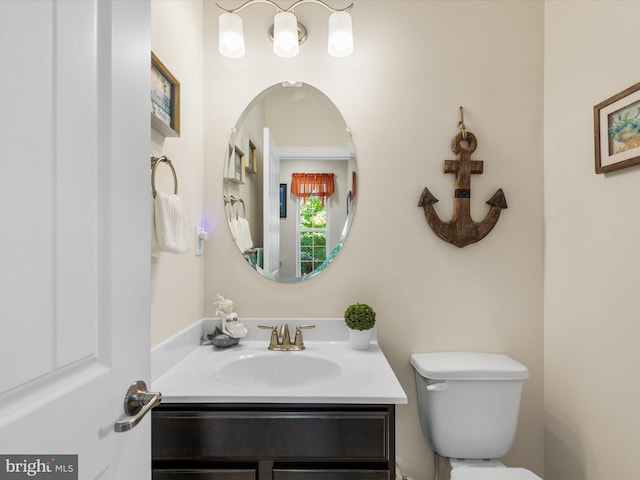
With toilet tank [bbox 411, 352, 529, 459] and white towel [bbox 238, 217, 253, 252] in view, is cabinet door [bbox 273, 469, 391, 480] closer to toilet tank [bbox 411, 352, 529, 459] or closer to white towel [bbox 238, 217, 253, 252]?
toilet tank [bbox 411, 352, 529, 459]

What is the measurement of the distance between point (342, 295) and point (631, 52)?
1.30 meters

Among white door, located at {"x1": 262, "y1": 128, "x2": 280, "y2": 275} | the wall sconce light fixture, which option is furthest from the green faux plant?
the wall sconce light fixture

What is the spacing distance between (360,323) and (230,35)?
1266mm

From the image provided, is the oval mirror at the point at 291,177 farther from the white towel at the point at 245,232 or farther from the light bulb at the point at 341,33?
the light bulb at the point at 341,33

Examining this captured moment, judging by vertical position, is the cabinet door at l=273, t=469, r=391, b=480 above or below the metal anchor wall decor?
below

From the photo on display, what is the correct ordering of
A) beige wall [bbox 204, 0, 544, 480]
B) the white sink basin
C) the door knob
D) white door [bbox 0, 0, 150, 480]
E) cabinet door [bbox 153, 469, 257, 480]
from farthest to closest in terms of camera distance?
beige wall [bbox 204, 0, 544, 480] < the white sink basin < cabinet door [bbox 153, 469, 257, 480] < the door knob < white door [bbox 0, 0, 150, 480]

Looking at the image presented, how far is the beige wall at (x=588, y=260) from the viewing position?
46.1 inches

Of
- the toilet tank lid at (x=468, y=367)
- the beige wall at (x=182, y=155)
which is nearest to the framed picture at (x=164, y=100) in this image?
the beige wall at (x=182, y=155)

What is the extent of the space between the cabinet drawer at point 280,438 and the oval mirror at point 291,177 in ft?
2.24

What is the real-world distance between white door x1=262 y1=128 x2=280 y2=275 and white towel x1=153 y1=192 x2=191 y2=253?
0.48 meters

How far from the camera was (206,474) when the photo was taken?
3.32 ft

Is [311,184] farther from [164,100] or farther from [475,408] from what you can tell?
[475,408]

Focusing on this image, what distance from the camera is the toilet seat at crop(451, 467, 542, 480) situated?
119 cm

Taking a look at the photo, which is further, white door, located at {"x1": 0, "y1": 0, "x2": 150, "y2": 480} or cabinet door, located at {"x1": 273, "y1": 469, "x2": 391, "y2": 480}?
cabinet door, located at {"x1": 273, "y1": 469, "x2": 391, "y2": 480}
